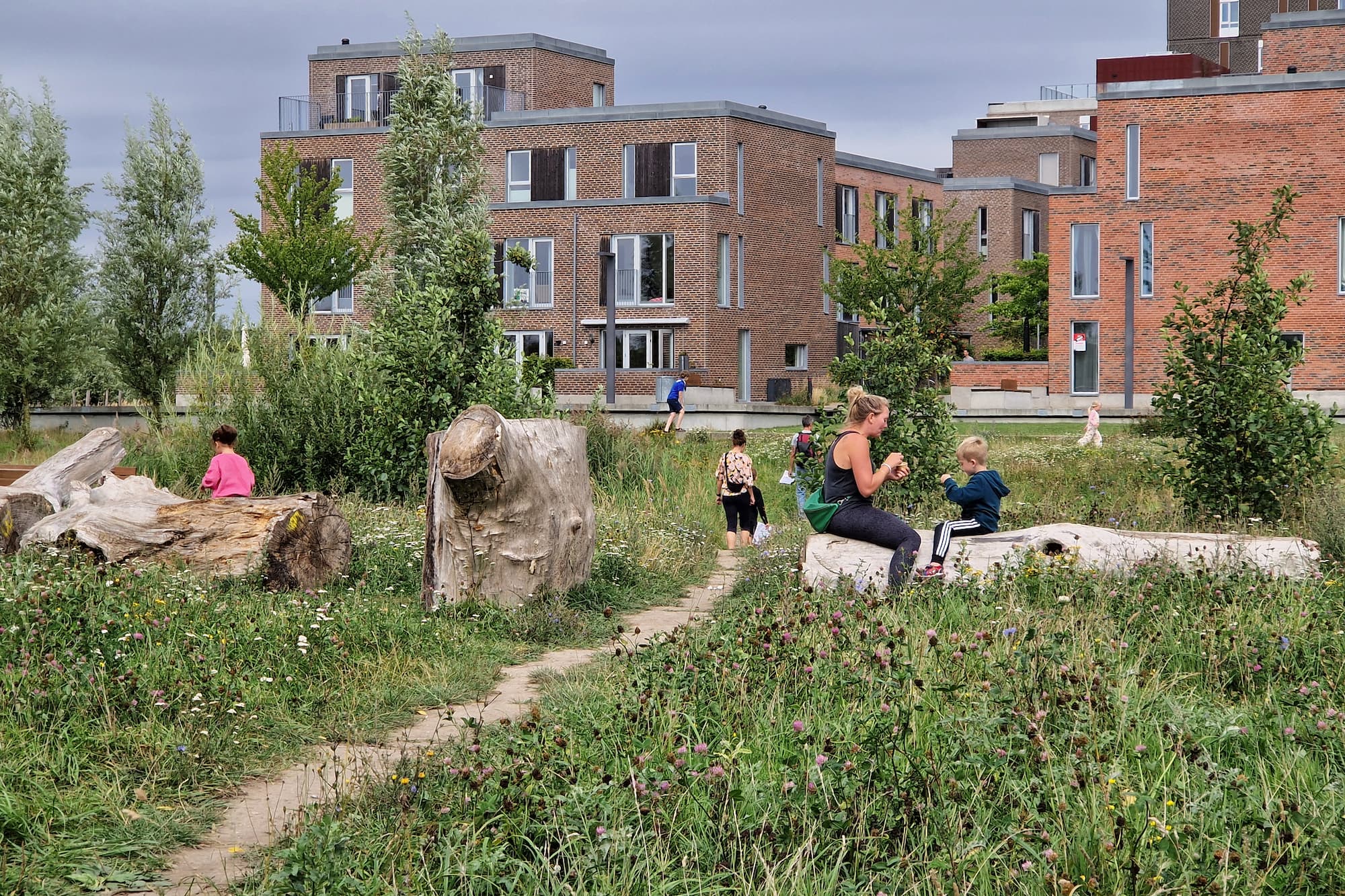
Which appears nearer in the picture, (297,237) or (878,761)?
(878,761)

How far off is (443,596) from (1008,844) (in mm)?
5437

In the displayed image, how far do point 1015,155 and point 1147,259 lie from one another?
31574 millimetres

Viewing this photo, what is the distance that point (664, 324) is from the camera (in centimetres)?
4569

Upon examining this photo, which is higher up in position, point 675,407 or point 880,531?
point 675,407

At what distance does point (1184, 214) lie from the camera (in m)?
40.2

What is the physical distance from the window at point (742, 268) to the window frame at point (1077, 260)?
11127 mm

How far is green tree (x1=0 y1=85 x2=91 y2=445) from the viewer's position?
26.2m

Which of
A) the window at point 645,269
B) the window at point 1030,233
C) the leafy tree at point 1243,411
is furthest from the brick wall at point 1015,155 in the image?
the leafy tree at point 1243,411

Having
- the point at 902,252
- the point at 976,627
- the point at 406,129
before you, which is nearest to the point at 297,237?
the point at 406,129

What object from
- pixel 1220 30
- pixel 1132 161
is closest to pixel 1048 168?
pixel 1220 30

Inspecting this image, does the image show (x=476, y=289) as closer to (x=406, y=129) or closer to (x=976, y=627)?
(x=976, y=627)

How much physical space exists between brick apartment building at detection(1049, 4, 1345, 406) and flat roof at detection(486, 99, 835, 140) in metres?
11.3

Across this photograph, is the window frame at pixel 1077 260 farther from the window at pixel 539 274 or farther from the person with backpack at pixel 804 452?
the person with backpack at pixel 804 452

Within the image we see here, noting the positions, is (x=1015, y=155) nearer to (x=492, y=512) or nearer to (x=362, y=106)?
(x=362, y=106)
